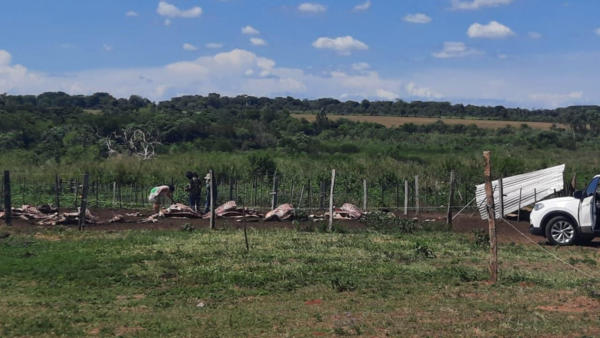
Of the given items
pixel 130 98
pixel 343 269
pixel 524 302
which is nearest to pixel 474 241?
pixel 343 269

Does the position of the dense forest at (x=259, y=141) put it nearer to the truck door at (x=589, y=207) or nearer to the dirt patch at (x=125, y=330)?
the truck door at (x=589, y=207)

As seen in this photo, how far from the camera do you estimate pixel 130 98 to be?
12300cm

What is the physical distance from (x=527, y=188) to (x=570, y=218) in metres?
7.04

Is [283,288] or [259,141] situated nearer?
[283,288]

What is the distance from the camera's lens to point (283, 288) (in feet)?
42.0

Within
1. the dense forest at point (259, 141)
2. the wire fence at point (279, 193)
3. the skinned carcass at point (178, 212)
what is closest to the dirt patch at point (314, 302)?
the skinned carcass at point (178, 212)

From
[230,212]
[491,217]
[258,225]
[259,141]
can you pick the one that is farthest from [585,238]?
[259,141]

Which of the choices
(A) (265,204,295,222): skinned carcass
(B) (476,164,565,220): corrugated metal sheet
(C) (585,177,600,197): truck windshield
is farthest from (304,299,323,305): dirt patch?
(B) (476,164,565,220): corrugated metal sheet

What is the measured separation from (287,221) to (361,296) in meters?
11.7

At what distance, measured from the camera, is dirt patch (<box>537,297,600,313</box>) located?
10.9 m

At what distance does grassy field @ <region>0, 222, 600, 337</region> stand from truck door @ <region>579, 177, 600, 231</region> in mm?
743

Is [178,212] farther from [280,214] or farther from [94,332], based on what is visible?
[94,332]

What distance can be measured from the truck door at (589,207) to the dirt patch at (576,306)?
732 cm

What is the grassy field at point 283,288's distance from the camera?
987cm
